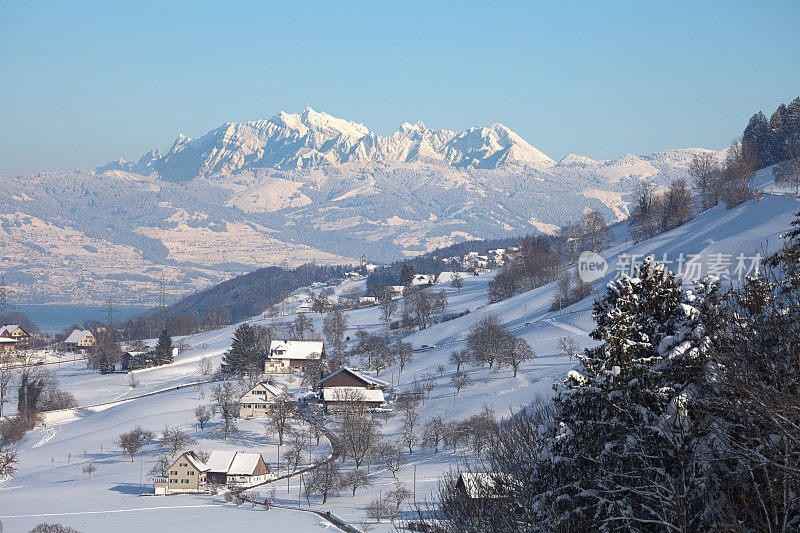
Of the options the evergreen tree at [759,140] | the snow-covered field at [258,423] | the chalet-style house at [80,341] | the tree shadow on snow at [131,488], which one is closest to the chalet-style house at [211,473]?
the tree shadow on snow at [131,488]

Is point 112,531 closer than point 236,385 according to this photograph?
Yes

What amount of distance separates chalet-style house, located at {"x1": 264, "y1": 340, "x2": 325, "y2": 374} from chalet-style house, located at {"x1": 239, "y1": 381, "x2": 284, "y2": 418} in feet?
66.4

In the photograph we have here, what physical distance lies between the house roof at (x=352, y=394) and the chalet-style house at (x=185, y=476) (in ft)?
57.1

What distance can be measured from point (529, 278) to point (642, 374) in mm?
104312

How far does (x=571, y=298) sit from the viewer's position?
86188 mm

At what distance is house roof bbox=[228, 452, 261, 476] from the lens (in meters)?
49.9

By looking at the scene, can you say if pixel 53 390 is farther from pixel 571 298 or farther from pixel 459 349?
pixel 571 298

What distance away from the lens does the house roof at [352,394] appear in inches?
→ 2555

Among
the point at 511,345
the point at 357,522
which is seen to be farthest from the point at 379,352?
the point at 357,522

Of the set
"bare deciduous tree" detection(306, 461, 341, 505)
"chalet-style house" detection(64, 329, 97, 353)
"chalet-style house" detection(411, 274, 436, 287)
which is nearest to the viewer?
"bare deciduous tree" detection(306, 461, 341, 505)

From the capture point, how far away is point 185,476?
5006 cm

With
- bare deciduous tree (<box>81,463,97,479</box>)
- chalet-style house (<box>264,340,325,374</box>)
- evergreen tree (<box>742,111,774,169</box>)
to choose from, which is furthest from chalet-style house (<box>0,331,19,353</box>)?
evergreen tree (<box>742,111,774,169</box>)

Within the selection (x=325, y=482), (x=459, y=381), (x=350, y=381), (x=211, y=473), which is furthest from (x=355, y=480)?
(x=350, y=381)

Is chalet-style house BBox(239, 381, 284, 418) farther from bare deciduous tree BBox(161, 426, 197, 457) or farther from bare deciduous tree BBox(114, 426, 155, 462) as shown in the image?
bare deciduous tree BBox(114, 426, 155, 462)
